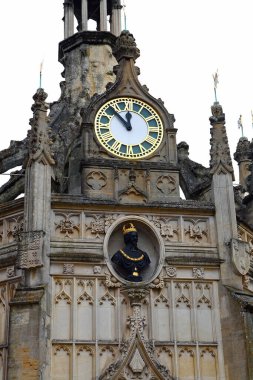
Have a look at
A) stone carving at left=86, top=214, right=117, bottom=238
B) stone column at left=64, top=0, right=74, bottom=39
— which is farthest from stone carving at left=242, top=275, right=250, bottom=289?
stone column at left=64, top=0, right=74, bottom=39

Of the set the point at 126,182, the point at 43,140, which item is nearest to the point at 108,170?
the point at 126,182

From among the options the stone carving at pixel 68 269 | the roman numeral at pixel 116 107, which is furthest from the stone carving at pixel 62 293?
the roman numeral at pixel 116 107

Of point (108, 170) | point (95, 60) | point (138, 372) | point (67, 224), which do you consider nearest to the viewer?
point (138, 372)

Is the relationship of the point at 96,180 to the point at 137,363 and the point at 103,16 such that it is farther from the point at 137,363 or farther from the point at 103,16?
the point at 103,16

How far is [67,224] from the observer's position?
1694cm

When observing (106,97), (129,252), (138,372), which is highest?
(106,97)

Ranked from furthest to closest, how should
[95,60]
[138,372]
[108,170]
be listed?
[95,60]
[108,170]
[138,372]

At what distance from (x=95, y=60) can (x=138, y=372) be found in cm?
1113

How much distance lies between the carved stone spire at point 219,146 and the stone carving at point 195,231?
131 centimetres

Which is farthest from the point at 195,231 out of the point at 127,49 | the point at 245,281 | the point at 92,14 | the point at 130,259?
the point at 92,14

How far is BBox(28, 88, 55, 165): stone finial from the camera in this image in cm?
1728

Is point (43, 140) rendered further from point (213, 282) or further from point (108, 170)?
point (213, 282)

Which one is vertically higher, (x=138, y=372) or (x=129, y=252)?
(x=129, y=252)

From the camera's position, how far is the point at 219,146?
18172mm
